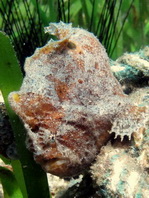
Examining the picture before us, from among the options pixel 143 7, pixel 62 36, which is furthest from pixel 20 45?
pixel 143 7

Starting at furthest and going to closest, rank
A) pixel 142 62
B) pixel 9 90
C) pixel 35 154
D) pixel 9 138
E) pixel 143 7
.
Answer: pixel 143 7, pixel 142 62, pixel 9 138, pixel 9 90, pixel 35 154

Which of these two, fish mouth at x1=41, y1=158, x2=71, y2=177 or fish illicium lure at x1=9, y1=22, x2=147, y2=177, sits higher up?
fish illicium lure at x1=9, y1=22, x2=147, y2=177

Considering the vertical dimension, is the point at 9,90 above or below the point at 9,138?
above

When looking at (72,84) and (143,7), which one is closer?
(72,84)

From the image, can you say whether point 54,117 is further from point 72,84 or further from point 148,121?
point 148,121

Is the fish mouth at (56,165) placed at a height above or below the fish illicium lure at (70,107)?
below

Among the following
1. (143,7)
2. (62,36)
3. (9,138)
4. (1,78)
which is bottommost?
(143,7)

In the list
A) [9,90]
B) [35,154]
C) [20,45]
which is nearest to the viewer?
[35,154]

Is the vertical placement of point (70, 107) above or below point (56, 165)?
above
